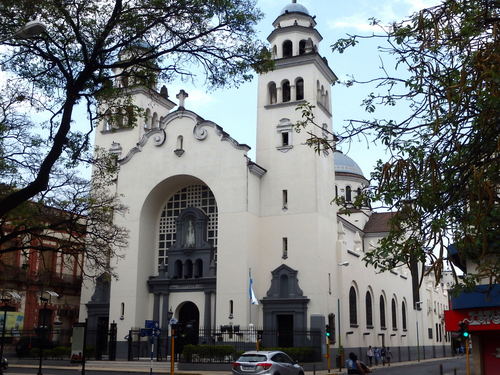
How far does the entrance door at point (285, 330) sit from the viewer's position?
1414 inches

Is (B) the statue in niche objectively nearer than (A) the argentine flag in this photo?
No

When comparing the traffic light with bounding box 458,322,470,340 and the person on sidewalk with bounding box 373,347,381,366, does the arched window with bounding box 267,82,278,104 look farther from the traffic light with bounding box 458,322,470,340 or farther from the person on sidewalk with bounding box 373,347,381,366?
the traffic light with bounding box 458,322,470,340

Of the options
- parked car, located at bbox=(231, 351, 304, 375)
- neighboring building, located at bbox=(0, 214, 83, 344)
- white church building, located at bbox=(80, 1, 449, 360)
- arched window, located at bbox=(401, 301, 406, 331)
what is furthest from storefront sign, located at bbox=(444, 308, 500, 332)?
arched window, located at bbox=(401, 301, 406, 331)

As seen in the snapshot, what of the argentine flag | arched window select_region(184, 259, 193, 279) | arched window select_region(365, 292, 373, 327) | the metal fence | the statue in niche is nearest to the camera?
the metal fence

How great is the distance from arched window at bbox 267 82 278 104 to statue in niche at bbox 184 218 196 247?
10298 mm

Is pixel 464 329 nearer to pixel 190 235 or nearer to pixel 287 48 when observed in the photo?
pixel 190 235

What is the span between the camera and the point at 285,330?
36312 millimetres

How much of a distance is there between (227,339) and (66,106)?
24.9 meters

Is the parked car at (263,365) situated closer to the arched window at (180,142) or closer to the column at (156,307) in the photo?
the column at (156,307)

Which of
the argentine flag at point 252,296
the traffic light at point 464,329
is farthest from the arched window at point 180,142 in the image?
the traffic light at point 464,329

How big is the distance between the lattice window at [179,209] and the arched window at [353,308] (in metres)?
11.4

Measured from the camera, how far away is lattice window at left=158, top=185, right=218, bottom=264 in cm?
4122

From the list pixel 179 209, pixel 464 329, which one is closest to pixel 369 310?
pixel 179 209

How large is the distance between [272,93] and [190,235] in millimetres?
11786
